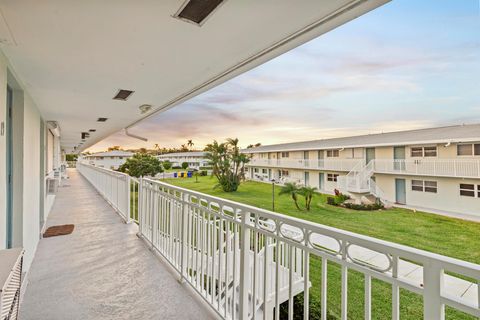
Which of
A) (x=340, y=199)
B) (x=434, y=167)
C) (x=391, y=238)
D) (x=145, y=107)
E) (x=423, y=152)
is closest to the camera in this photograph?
(x=145, y=107)

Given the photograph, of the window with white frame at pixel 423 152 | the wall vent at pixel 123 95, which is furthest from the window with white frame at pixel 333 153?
the wall vent at pixel 123 95

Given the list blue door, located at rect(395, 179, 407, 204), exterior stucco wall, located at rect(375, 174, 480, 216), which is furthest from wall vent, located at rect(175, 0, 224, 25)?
blue door, located at rect(395, 179, 407, 204)

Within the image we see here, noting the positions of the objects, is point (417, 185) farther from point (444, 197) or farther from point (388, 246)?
point (388, 246)

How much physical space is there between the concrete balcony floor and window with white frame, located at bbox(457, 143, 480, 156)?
40.3 feet

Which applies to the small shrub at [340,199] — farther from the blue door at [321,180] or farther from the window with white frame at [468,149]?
the window with white frame at [468,149]

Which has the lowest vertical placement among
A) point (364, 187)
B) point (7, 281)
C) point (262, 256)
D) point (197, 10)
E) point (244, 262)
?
point (364, 187)

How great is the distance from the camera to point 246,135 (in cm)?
2453

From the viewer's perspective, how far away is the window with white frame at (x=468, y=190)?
1025 centimetres

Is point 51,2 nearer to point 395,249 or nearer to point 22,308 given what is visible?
point 395,249

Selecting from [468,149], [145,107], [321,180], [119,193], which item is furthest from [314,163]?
[145,107]

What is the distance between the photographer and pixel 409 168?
12.8m

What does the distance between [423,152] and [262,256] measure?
1355cm

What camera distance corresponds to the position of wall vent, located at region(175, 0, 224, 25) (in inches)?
49.8

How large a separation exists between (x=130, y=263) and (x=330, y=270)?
5.43 m
